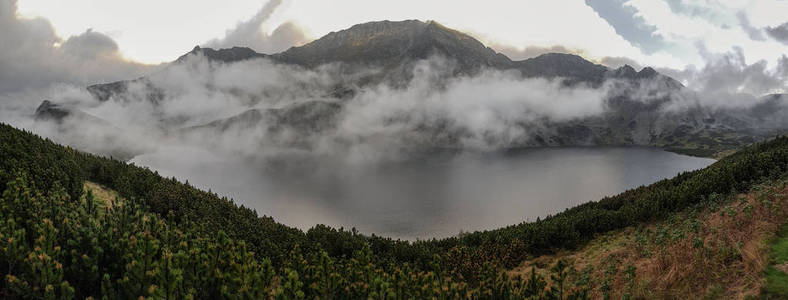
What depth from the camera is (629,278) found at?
1271 cm

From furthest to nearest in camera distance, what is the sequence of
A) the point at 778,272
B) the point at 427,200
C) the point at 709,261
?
the point at 427,200 → the point at 709,261 → the point at 778,272

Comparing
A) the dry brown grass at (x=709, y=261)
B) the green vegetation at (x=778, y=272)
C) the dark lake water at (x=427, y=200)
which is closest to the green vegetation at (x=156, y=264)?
the dry brown grass at (x=709, y=261)

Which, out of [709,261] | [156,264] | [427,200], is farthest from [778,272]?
[427,200]

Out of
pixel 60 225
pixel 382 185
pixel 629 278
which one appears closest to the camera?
pixel 60 225

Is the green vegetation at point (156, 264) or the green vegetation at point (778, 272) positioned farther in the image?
the green vegetation at point (778, 272)

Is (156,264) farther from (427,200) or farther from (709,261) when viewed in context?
(427,200)

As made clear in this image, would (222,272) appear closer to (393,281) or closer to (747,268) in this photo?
(393,281)

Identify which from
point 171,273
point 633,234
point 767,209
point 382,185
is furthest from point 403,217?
point 171,273

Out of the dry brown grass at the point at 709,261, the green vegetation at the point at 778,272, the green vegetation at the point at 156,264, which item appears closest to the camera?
the green vegetation at the point at 156,264

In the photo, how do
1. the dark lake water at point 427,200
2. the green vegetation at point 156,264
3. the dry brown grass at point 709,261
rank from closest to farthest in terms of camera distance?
the green vegetation at point 156,264 < the dry brown grass at point 709,261 < the dark lake water at point 427,200

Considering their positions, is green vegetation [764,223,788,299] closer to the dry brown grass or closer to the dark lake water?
the dry brown grass

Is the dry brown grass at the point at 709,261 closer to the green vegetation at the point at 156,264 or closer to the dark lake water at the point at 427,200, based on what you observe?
the green vegetation at the point at 156,264

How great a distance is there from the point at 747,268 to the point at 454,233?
97407 millimetres

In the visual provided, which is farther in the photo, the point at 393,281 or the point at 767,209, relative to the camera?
the point at 767,209
